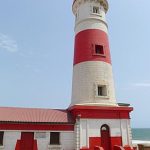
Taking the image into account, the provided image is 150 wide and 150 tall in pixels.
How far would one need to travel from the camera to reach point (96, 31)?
52.4 ft

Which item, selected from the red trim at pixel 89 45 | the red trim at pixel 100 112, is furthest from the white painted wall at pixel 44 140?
the red trim at pixel 89 45

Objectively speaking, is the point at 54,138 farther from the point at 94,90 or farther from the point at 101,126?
the point at 94,90

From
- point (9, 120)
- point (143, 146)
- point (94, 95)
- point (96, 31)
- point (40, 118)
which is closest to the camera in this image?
point (143, 146)

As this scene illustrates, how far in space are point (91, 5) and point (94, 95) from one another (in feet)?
25.0

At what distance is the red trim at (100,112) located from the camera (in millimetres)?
13398

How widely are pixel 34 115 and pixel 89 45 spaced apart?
6.45 m

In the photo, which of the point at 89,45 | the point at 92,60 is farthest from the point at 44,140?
the point at 89,45

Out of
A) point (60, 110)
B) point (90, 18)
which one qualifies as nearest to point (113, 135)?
point (60, 110)

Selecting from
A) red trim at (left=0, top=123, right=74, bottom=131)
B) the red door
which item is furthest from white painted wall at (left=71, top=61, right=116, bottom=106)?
the red door

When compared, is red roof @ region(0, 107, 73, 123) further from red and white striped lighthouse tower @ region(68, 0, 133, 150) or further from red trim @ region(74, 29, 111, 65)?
red trim @ region(74, 29, 111, 65)

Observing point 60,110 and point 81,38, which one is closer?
point 60,110

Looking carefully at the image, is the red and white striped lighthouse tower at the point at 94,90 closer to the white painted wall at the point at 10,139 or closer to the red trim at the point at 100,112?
the red trim at the point at 100,112

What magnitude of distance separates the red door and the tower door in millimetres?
4605

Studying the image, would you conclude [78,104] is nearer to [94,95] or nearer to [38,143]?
[94,95]
